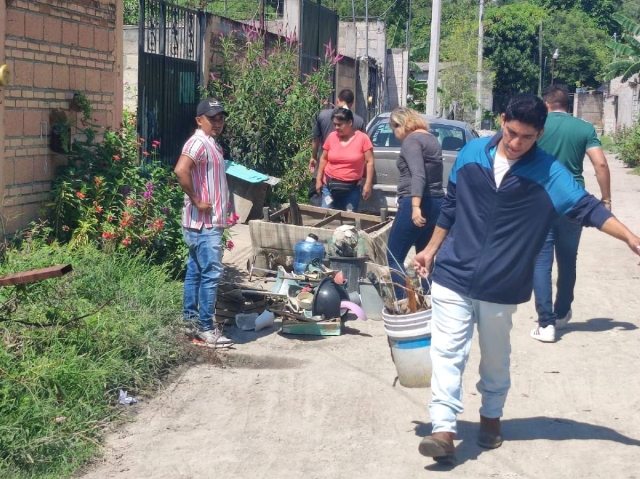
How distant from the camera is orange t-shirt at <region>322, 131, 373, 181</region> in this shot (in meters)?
10.1

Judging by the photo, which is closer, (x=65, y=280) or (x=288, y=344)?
(x=65, y=280)

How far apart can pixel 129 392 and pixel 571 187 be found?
3.03 metres

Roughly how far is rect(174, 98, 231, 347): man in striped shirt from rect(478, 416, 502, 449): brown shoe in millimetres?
2579

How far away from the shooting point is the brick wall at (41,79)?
7250mm

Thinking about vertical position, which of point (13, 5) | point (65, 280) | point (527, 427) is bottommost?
point (527, 427)

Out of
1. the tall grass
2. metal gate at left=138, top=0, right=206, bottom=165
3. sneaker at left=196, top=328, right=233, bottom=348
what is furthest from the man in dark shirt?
sneaker at left=196, top=328, right=233, bottom=348

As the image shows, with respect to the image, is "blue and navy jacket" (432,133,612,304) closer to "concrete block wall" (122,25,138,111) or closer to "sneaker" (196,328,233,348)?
"sneaker" (196,328,233,348)

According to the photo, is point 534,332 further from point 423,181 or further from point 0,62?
point 0,62

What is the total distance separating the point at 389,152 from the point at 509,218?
8.22m

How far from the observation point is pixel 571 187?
486 centimetres

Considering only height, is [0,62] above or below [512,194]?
above

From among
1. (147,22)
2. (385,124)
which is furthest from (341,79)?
(147,22)

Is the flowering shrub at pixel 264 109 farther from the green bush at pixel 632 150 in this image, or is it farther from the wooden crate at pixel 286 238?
the green bush at pixel 632 150

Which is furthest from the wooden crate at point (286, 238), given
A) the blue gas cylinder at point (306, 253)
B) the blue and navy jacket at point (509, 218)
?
the blue and navy jacket at point (509, 218)
